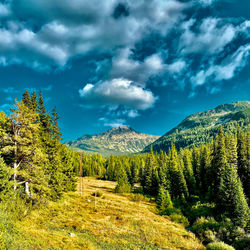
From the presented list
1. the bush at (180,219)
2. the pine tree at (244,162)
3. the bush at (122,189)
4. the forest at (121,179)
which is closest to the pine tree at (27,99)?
the forest at (121,179)

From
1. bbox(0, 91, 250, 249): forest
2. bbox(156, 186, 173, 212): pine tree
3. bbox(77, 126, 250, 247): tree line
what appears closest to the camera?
bbox(0, 91, 250, 249): forest

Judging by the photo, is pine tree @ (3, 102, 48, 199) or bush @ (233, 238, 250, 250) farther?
bush @ (233, 238, 250, 250)

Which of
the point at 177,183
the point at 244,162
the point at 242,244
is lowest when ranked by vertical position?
the point at 242,244

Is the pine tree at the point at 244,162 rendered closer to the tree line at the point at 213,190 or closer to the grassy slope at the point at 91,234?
the tree line at the point at 213,190

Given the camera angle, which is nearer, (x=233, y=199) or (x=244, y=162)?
(x=233, y=199)

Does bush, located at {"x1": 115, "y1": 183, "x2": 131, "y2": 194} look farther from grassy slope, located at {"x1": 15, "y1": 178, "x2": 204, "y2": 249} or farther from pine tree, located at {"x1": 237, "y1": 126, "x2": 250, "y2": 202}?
pine tree, located at {"x1": 237, "y1": 126, "x2": 250, "y2": 202}

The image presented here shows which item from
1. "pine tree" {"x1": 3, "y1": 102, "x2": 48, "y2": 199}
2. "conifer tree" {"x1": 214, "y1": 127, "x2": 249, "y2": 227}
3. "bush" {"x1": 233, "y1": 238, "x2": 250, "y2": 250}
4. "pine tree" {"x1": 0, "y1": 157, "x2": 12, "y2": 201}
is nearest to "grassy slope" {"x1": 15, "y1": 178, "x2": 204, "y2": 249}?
"pine tree" {"x1": 0, "y1": 157, "x2": 12, "y2": 201}

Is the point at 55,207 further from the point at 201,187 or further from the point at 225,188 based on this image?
the point at 201,187

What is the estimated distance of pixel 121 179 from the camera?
65062 mm

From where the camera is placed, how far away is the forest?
1964 cm

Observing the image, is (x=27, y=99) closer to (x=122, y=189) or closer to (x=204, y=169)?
(x=122, y=189)

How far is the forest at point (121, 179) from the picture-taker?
64.4 ft

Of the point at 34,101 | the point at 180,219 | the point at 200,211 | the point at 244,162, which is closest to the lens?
the point at 34,101

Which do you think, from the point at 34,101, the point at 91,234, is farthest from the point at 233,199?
the point at 34,101
